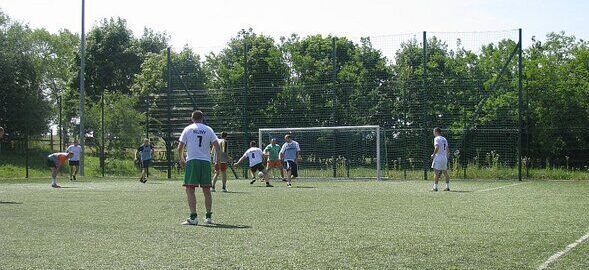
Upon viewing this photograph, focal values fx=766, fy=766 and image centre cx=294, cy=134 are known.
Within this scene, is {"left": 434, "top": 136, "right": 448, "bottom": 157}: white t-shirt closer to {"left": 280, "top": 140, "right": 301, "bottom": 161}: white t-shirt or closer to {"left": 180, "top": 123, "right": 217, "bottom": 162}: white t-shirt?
{"left": 280, "top": 140, "right": 301, "bottom": 161}: white t-shirt

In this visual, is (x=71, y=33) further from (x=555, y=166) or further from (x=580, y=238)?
(x=580, y=238)

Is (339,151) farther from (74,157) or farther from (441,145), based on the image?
(74,157)

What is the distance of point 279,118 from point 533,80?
1087 centimetres

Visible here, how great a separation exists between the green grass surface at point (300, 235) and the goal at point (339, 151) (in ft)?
46.6

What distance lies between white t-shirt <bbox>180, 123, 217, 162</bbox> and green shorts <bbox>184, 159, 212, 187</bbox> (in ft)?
0.26

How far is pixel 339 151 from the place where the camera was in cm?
3080

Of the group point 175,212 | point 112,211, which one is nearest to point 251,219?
point 175,212

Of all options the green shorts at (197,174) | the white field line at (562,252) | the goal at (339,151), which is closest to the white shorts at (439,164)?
the goal at (339,151)

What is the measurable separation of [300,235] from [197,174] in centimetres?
272

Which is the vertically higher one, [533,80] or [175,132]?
[533,80]

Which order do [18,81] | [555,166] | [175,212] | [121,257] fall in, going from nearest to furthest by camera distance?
[121,257]
[175,212]
[555,166]
[18,81]

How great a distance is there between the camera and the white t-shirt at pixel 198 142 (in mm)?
11953

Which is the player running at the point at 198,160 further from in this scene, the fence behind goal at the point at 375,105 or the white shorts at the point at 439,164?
the fence behind goal at the point at 375,105

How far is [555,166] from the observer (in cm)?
2916
